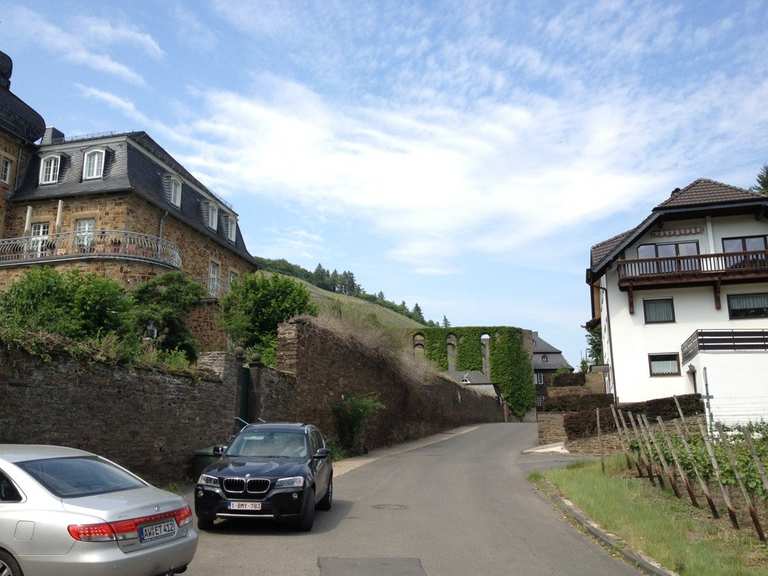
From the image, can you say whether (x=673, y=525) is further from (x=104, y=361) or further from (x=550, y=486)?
(x=104, y=361)

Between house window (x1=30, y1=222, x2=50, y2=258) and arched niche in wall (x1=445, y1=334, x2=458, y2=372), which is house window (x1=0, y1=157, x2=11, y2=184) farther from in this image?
arched niche in wall (x1=445, y1=334, x2=458, y2=372)

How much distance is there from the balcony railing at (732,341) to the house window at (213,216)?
24.3m

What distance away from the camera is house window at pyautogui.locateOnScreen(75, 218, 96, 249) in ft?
93.1

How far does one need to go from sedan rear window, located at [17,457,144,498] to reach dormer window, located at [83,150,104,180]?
2655 cm

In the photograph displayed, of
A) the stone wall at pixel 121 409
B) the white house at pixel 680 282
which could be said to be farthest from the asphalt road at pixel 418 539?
the white house at pixel 680 282

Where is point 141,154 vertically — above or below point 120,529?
above

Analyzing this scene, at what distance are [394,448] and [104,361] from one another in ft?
58.3

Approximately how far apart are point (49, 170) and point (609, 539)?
30994 mm

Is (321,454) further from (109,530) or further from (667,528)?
(109,530)

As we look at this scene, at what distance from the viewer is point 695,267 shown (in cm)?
3095

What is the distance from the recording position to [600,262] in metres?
32.5

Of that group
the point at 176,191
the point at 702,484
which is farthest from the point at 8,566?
the point at 176,191

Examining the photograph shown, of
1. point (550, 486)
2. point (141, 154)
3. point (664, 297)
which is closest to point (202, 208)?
point (141, 154)

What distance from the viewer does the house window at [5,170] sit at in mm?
30906
